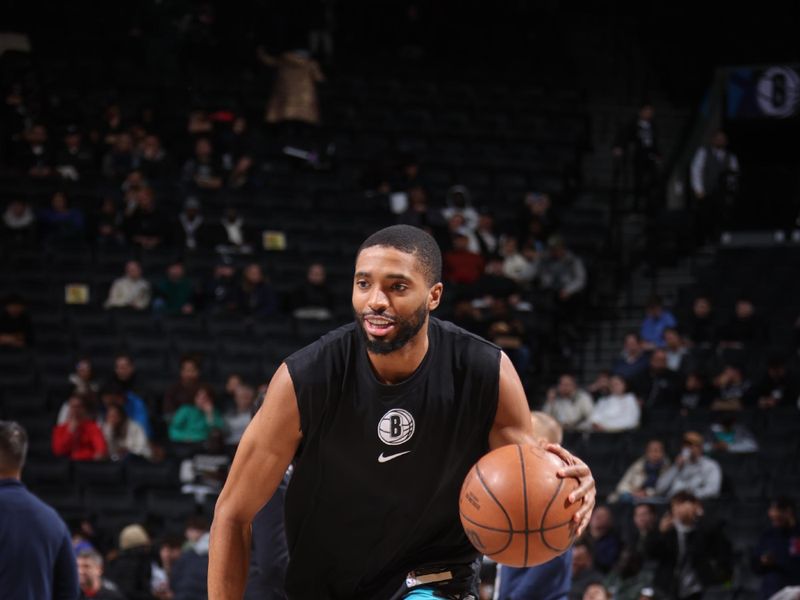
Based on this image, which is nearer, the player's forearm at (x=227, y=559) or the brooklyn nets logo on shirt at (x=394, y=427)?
the player's forearm at (x=227, y=559)

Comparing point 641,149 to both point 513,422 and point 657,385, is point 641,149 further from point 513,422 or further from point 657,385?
point 513,422

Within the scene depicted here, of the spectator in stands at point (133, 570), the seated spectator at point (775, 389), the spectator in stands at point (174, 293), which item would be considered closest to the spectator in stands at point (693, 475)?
the seated spectator at point (775, 389)

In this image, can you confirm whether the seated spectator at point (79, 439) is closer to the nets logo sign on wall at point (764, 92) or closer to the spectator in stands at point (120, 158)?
the spectator in stands at point (120, 158)

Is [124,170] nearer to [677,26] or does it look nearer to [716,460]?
[716,460]

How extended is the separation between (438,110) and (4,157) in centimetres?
592

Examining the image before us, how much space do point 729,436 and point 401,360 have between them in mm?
8609

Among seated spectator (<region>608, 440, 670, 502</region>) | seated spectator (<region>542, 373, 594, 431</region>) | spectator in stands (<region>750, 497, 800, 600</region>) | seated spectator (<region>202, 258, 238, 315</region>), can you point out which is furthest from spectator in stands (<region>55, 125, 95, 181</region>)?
spectator in stands (<region>750, 497, 800, 600</region>)

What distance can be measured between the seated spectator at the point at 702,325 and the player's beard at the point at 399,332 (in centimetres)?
1030

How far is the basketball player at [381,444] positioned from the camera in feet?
Answer: 12.7

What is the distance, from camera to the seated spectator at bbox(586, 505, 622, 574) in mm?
10094

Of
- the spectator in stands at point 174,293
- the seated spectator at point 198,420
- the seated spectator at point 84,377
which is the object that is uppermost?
the spectator in stands at point 174,293

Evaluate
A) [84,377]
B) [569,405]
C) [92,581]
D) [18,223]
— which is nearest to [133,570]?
[92,581]

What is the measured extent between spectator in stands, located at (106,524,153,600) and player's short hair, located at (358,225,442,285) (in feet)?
21.9

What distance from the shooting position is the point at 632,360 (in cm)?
1338
